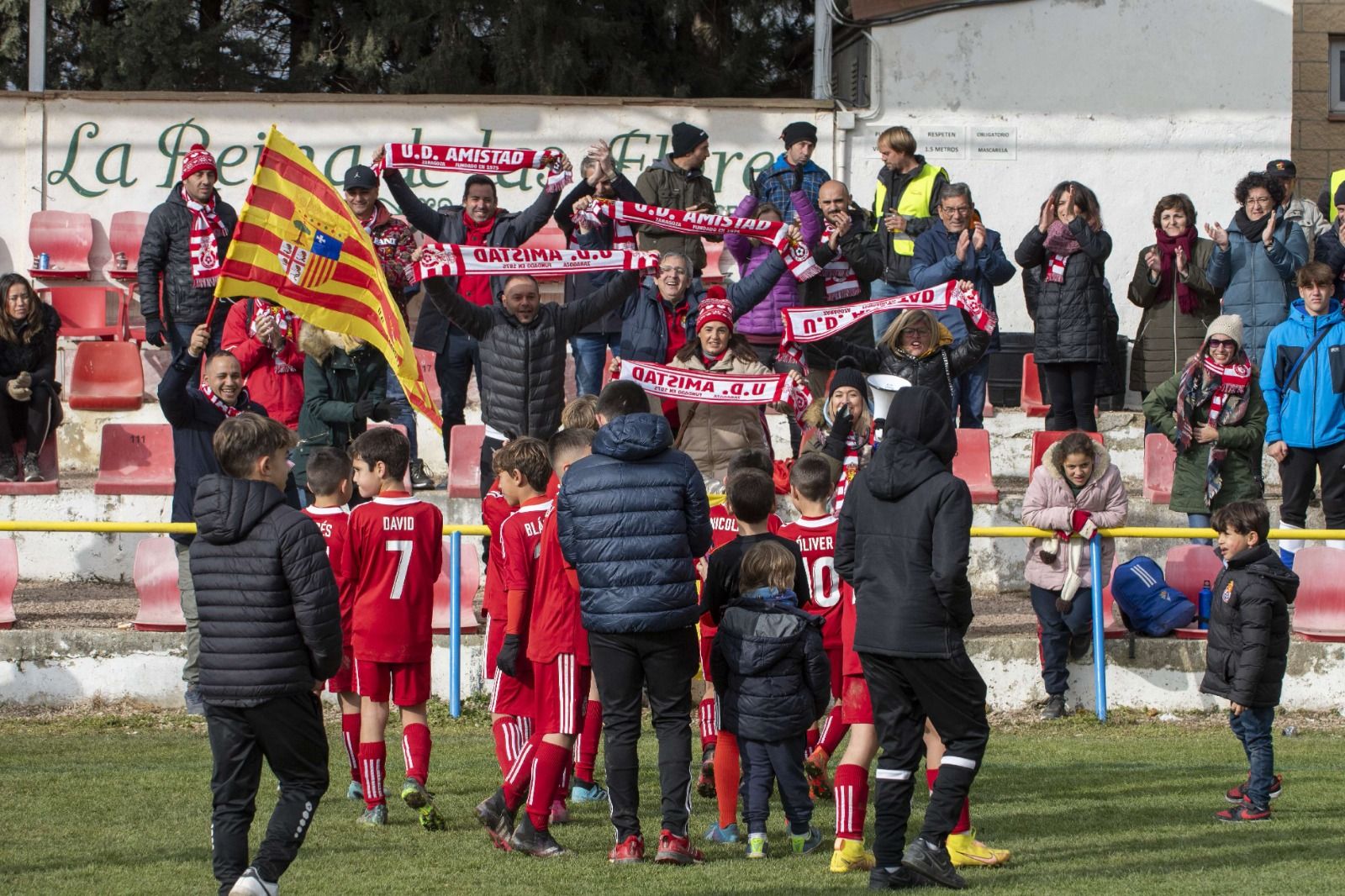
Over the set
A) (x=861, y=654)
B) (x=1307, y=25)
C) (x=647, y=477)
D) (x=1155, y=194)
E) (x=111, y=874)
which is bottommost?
(x=111, y=874)

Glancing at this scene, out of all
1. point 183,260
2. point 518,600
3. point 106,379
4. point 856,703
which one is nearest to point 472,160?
point 183,260

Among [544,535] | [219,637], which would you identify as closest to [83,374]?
[544,535]

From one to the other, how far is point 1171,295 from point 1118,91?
5.81 metres

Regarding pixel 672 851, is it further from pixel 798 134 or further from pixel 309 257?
pixel 798 134

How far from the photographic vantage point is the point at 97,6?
2177 cm

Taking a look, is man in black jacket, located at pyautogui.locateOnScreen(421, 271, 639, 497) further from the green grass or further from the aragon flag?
the green grass

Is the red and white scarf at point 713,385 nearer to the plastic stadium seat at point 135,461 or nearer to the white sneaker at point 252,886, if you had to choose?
the plastic stadium seat at point 135,461

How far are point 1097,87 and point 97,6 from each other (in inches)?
466

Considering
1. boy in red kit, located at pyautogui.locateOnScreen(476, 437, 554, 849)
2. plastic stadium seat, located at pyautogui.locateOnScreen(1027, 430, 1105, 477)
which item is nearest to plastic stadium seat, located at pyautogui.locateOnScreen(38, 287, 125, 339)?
plastic stadium seat, located at pyautogui.locateOnScreen(1027, 430, 1105, 477)

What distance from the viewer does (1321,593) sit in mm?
11523

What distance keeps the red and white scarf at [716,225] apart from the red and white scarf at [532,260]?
66 centimetres

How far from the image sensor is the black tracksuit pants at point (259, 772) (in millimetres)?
6250

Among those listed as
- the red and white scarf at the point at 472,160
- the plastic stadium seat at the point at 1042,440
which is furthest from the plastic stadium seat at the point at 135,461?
the plastic stadium seat at the point at 1042,440

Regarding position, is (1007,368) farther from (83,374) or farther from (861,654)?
(861,654)
